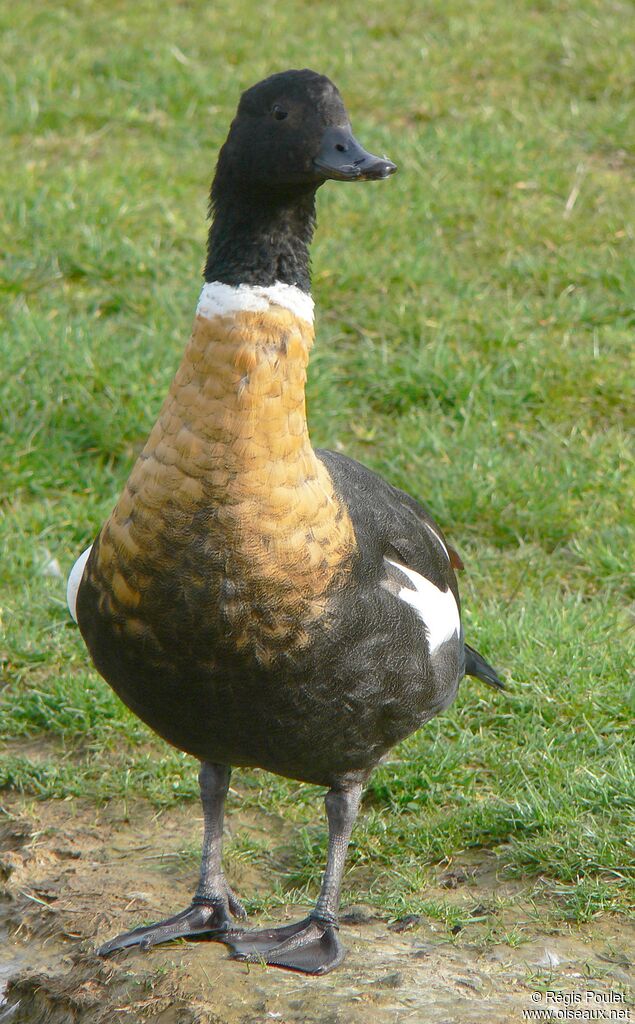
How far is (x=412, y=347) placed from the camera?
6.79m

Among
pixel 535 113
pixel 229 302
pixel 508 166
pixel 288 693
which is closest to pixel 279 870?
pixel 288 693

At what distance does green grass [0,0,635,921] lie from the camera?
4637mm

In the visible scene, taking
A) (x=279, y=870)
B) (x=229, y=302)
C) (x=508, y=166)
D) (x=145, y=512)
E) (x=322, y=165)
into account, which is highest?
(x=322, y=165)

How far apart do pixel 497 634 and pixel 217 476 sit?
2.15 metres

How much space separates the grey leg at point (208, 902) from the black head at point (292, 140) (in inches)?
65.4

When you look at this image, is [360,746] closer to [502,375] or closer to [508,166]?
[502,375]

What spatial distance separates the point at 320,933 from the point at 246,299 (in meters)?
1.68

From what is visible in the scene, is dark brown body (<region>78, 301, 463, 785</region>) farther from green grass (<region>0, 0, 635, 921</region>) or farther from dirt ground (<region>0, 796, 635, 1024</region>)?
green grass (<region>0, 0, 635, 921</region>)

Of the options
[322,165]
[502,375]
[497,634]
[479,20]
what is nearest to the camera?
[322,165]

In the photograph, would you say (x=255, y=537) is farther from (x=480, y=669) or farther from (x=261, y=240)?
(x=480, y=669)

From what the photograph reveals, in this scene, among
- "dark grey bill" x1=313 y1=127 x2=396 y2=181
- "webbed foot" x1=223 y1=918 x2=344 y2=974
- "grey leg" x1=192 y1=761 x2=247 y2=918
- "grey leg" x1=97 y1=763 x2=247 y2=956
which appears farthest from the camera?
"grey leg" x1=192 y1=761 x2=247 y2=918

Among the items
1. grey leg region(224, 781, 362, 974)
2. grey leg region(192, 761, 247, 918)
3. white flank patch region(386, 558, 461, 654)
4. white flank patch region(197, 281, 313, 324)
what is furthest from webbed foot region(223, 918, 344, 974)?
white flank patch region(197, 281, 313, 324)

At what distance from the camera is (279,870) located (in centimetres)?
433

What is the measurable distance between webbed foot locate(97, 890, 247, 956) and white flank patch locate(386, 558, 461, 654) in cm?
94
